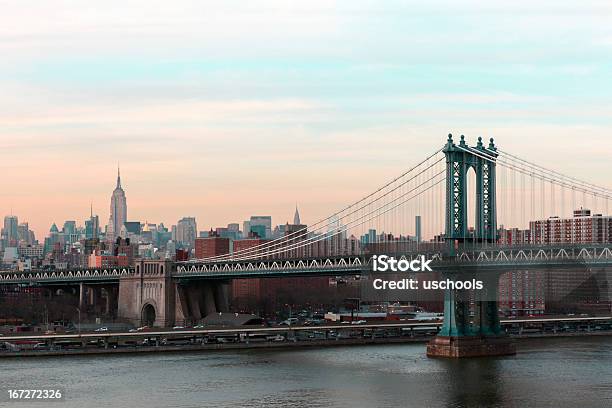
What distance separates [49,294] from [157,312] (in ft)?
77.7

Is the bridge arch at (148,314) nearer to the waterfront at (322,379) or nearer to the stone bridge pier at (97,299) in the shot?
the stone bridge pier at (97,299)

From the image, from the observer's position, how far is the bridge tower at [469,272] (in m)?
60.9

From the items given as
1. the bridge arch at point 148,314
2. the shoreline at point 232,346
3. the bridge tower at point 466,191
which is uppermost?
the bridge tower at point 466,191

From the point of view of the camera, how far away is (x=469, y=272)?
61.3 meters


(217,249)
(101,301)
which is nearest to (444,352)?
(101,301)

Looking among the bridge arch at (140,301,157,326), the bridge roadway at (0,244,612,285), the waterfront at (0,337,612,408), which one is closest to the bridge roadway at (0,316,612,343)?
the bridge roadway at (0,244,612,285)

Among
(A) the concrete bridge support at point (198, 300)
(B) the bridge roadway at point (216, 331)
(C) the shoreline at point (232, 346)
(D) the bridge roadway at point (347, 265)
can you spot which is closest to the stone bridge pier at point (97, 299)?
(D) the bridge roadway at point (347, 265)

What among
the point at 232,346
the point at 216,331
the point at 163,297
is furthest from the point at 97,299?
the point at 232,346

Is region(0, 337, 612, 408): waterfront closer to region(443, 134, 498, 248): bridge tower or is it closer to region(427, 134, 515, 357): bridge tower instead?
region(427, 134, 515, 357): bridge tower

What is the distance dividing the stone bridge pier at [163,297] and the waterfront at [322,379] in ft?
73.5

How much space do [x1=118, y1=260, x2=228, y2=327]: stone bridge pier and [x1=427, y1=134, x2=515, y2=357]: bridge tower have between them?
29618mm

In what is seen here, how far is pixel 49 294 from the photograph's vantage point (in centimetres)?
10900

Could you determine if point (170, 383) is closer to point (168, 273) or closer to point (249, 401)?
point (249, 401)

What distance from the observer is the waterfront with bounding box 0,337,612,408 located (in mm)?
45062
